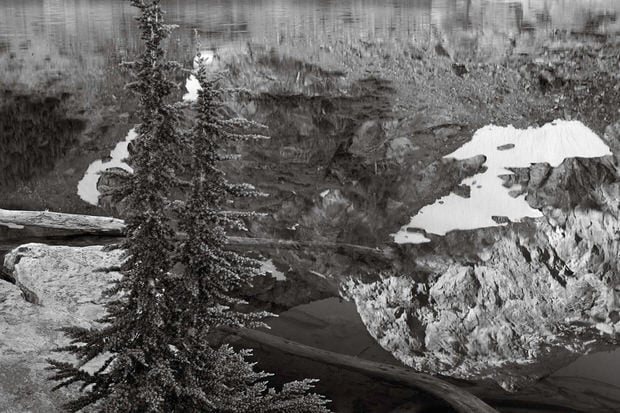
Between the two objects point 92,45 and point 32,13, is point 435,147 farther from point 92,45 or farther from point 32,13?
point 32,13

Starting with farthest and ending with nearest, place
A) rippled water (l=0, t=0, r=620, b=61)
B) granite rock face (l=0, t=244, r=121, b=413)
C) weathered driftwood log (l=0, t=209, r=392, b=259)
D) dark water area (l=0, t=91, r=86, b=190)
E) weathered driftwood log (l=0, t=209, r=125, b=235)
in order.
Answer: rippled water (l=0, t=0, r=620, b=61) → dark water area (l=0, t=91, r=86, b=190) → weathered driftwood log (l=0, t=209, r=125, b=235) → weathered driftwood log (l=0, t=209, r=392, b=259) → granite rock face (l=0, t=244, r=121, b=413)

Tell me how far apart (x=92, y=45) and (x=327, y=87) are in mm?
17062

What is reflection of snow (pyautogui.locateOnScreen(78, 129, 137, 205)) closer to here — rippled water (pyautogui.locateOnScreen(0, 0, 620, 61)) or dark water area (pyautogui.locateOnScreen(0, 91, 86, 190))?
dark water area (pyautogui.locateOnScreen(0, 91, 86, 190))

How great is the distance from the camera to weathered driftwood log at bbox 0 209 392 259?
17.6 metres

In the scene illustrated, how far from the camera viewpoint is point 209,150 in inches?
277

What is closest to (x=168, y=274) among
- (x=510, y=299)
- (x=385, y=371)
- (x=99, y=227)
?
(x=385, y=371)

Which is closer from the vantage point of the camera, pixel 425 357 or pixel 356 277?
pixel 425 357

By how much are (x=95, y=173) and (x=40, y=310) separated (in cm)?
927

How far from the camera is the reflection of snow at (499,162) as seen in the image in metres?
18.5

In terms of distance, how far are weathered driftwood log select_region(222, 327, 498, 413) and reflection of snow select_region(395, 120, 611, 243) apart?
5.97m

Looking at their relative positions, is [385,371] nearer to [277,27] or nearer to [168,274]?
[168,274]

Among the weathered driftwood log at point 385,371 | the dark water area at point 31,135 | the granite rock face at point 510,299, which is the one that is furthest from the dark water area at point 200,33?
the granite rock face at point 510,299

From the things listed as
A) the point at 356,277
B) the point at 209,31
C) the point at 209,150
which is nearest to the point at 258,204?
the point at 356,277

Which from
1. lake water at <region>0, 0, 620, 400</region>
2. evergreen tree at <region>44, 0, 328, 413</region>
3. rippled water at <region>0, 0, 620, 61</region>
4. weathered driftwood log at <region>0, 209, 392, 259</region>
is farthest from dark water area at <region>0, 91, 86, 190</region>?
evergreen tree at <region>44, 0, 328, 413</region>
